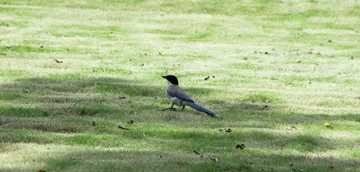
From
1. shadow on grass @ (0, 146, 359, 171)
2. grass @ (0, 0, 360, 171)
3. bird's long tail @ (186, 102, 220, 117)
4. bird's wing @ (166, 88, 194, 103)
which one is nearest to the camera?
shadow on grass @ (0, 146, 359, 171)

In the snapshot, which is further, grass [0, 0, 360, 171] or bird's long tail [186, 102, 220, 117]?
bird's long tail [186, 102, 220, 117]

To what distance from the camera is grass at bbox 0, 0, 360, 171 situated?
7.75 metres

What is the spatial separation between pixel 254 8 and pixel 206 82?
2352 centimetres

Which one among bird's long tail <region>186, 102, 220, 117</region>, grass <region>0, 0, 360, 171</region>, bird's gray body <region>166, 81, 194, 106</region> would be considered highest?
bird's gray body <region>166, 81, 194, 106</region>

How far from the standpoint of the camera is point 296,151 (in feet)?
27.6

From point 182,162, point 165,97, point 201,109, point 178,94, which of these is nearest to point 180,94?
point 178,94

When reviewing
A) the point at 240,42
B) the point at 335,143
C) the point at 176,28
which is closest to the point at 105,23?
the point at 176,28

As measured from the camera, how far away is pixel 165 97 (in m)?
12.9

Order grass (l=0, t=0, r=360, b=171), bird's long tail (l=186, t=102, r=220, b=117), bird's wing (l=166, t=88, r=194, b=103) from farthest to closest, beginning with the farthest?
bird's wing (l=166, t=88, r=194, b=103)
bird's long tail (l=186, t=102, r=220, b=117)
grass (l=0, t=0, r=360, b=171)

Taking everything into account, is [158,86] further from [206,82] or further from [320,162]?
[320,162]

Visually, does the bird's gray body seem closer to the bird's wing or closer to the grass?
the bird's wing

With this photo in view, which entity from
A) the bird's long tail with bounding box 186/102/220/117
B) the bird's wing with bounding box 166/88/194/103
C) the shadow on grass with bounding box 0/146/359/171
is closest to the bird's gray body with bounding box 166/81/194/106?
the bird's wing with bounding box 166/88/194/103

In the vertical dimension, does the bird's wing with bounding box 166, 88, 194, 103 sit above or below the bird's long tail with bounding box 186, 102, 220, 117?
above

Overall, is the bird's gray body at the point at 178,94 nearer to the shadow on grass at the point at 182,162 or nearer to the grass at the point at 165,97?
the grass at the point at 165,97
